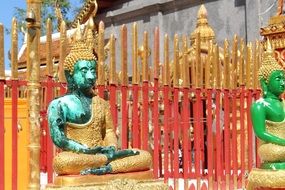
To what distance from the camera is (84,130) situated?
541cm

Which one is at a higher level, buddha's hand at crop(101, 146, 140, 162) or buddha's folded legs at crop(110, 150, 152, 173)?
buddha's hand at crop(101, 146, 140, 162)

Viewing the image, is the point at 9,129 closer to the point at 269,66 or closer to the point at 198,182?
the point at 198,182

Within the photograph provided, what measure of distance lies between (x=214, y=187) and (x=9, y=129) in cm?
288

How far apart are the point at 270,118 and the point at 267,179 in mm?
760

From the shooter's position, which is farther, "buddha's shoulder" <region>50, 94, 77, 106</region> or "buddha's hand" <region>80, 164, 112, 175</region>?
"buddha's shoulder" <region>50, 94, 77, 106</region>

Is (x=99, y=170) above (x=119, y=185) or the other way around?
above

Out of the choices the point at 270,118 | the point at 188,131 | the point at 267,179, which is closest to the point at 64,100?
the point at 267,179

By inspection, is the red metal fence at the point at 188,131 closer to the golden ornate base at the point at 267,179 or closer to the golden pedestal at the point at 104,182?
the golden ornate base at the point at 267,179

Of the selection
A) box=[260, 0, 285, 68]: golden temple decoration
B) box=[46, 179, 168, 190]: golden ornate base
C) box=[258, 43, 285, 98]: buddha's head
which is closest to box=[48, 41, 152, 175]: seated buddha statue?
box=[46, 179, 168, 190]: golden ornate base

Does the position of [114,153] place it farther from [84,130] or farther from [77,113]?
[77,113]

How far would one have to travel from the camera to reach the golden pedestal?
496cm

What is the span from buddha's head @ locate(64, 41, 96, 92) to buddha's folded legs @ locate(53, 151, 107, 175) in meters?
0.66

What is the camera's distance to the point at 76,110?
5387 mm

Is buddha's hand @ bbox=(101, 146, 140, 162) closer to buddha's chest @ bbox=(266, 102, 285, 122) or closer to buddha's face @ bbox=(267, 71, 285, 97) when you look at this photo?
buddha's chest @ bbox=(266, 102, 285, 122)
